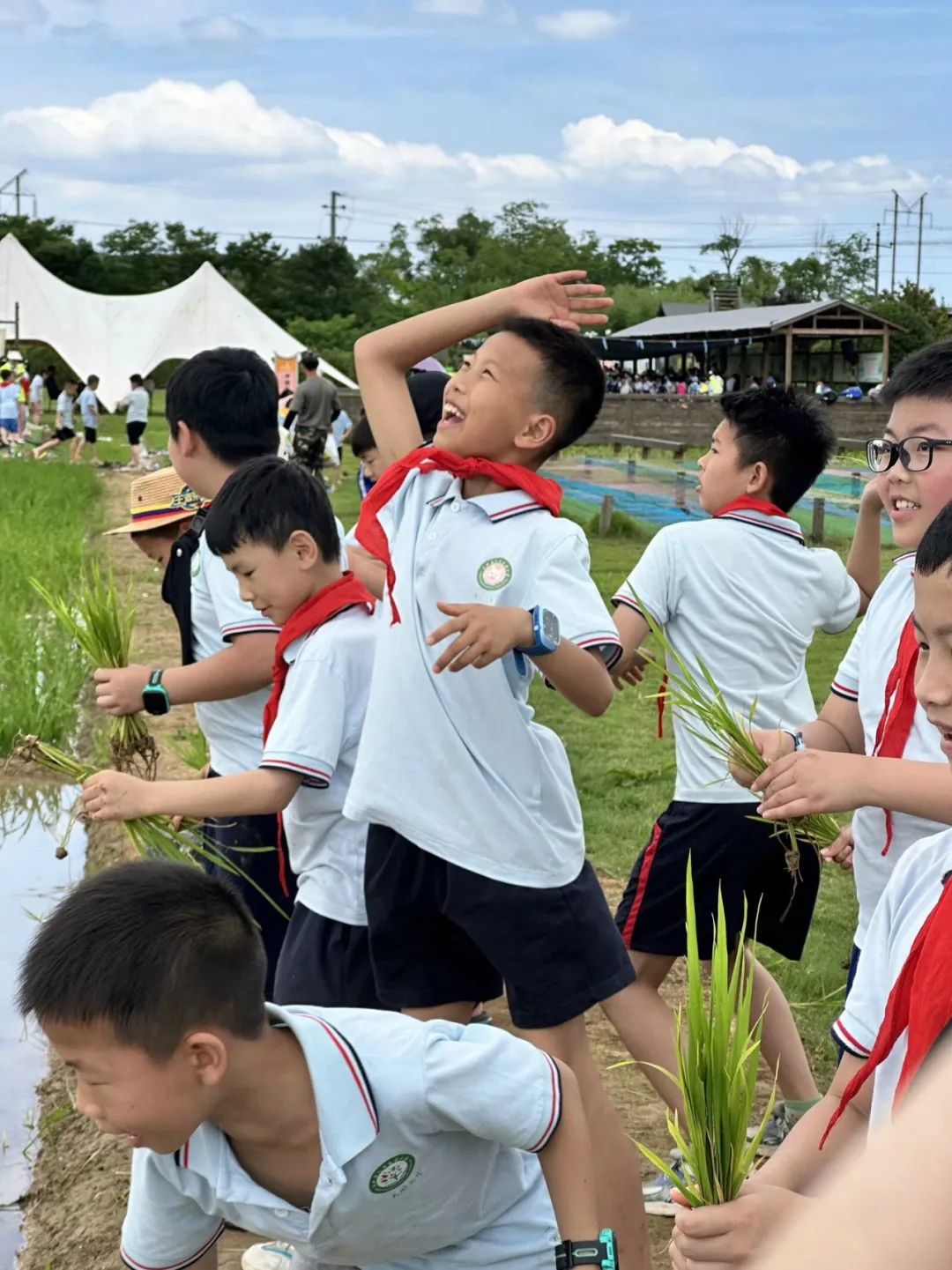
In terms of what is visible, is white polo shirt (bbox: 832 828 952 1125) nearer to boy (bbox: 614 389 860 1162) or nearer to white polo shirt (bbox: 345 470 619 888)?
white polo shirt (bbox: 345 470 619 888)

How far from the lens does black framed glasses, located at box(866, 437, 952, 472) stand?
100 inches

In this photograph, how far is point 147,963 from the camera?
200cm

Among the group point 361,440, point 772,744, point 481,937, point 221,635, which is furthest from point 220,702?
point 361,440

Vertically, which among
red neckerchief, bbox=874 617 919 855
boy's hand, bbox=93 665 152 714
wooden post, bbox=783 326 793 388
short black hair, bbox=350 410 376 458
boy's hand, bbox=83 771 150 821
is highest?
wooden post, bbox=783 326 793 388

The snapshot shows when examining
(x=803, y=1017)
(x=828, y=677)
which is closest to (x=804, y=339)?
(x=828, y=677)

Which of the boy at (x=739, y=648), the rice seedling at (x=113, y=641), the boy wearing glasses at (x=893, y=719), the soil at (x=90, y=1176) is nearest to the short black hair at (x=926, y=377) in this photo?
the boy wearing glasses at (x=893, y=719)

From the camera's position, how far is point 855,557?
393 cm

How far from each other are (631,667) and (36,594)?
8.10 m

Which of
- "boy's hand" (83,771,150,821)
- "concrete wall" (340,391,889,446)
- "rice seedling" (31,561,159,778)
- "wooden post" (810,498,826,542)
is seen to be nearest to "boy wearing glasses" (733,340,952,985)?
"boy's hand" (83,771,150,821)

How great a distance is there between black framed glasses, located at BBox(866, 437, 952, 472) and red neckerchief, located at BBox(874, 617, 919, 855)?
256 mm

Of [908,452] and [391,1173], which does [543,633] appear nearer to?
[908,452]

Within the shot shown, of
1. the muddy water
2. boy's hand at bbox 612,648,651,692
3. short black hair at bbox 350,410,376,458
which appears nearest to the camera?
boy's hand at bbox 612,648,651,692

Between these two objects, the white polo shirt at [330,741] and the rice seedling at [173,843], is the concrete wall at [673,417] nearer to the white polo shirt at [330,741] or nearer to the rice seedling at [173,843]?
the rice seedling at [173,843]

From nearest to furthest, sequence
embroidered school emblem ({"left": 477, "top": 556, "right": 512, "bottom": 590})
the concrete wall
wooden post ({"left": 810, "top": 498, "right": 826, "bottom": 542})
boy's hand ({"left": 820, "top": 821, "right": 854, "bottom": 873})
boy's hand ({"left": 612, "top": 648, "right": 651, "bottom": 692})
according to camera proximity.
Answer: boy's hand ({"left": 820, "top": 821, "right": 854, "bottom": 873}) < embroidered school emblem ({"left": 477, "top": 556, "right": 512, "bottom": 590}) < boy's hand ({"left": 612, "top": 648, "right": 651, "bottom": 692}) < wooden post ({"left": 810, "top": 498, "right": 826, "bottom": 542}) < the concrete wall
